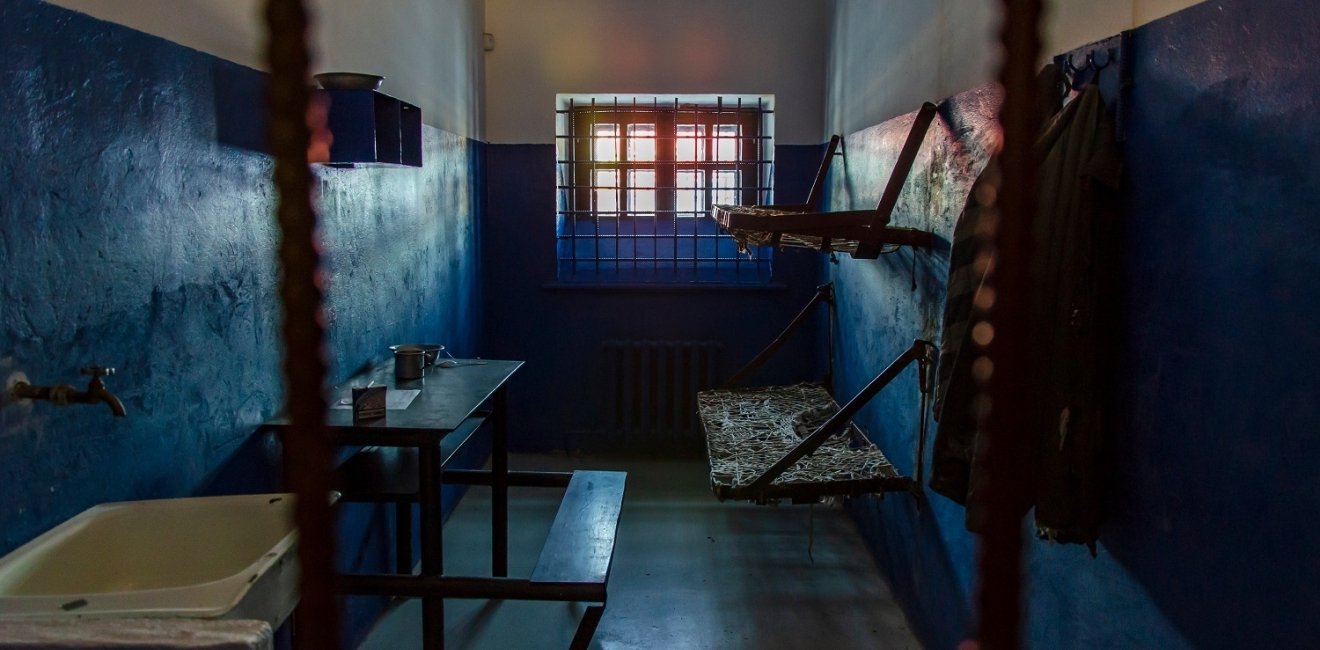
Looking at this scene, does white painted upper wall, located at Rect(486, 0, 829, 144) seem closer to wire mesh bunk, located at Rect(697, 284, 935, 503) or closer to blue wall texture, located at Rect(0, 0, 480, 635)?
wire mesh bunk, located at Rect(697, 284, 935, 503)

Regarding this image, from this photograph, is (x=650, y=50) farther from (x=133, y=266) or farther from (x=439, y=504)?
(x=133, y=266)

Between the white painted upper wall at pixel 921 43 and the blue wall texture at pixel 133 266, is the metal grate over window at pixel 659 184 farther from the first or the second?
the blue wall texture at pixel 133 266

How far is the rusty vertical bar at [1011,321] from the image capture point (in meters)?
0.63

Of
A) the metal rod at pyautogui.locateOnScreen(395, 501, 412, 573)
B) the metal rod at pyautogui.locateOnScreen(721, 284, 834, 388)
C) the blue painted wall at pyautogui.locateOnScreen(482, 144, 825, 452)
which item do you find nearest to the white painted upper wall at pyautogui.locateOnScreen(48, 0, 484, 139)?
the blue painted wall at pyautogui.locateOnScreen(482, 144, 825, 452)

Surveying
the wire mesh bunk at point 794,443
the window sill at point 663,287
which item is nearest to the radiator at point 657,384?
the window sill at point 663,287

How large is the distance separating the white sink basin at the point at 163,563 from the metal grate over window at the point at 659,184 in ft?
12.0

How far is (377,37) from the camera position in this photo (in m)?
3.33

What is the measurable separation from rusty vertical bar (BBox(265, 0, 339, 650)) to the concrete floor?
247 centimetres

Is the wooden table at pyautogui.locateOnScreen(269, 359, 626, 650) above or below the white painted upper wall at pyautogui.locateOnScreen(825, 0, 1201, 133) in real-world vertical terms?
below

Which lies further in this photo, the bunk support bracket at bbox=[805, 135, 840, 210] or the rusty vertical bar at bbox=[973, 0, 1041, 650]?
the bunk support bracket at bbox=[805, 135, 840, 210]

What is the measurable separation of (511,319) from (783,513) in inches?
78.4

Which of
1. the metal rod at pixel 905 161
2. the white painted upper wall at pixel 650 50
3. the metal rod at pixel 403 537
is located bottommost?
the metal rod at pixel 403 537

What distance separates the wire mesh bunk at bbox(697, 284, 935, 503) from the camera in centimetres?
291

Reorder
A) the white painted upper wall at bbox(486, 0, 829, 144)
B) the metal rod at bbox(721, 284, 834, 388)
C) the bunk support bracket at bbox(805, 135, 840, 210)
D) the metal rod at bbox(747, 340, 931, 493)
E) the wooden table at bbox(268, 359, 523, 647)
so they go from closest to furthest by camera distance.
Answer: the wooden table at bbox(268, 359, 523, 647)
the metal rod at bbox(747, 340, 931, 493)
the bunk support bracket at bbox(805, 135, 840, 210)
the metal rod at bbox(721, 284, 834, 388)
the white painted upper wall at bbox(486, 0, 829, 144)
